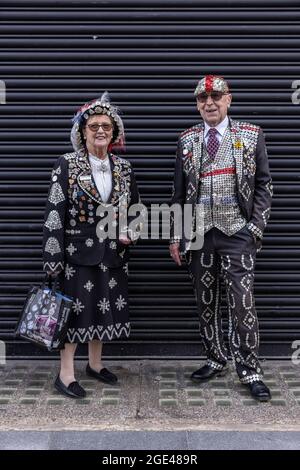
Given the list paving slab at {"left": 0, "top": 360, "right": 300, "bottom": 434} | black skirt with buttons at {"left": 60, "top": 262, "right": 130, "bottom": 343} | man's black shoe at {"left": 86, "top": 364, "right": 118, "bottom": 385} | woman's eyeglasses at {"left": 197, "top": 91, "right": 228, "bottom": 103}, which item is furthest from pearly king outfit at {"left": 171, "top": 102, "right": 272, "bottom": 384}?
man's black shoe at {"left": 86, "top": 364, "right": 118, "bottom": 385}

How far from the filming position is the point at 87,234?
14.6 feet

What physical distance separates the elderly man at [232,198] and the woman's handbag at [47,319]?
1.01 meters

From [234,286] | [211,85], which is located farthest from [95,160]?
[234,286]

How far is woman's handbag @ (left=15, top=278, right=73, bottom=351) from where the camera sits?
4.32 meters

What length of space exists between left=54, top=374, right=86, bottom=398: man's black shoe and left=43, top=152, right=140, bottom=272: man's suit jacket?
0.82 metres

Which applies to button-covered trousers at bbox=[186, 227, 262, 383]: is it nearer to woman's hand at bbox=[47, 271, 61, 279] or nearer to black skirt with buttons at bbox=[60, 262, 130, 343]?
black skirt with buttons at bbox=[60, 262, 130, 343]

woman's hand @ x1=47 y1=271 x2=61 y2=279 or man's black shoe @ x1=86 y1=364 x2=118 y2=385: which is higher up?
woman's hand @ x1=47 y1=271 x2=61 y2=279

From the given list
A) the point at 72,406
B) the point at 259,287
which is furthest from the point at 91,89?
the point at 72,406

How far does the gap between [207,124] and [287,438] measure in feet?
6.89

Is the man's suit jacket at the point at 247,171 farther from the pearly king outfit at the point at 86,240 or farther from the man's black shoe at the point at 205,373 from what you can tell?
the man's black shoe at the point at 205,373

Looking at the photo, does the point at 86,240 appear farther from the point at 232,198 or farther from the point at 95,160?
the point at 232,198

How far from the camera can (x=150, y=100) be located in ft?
16.6

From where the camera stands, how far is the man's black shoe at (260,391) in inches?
173
